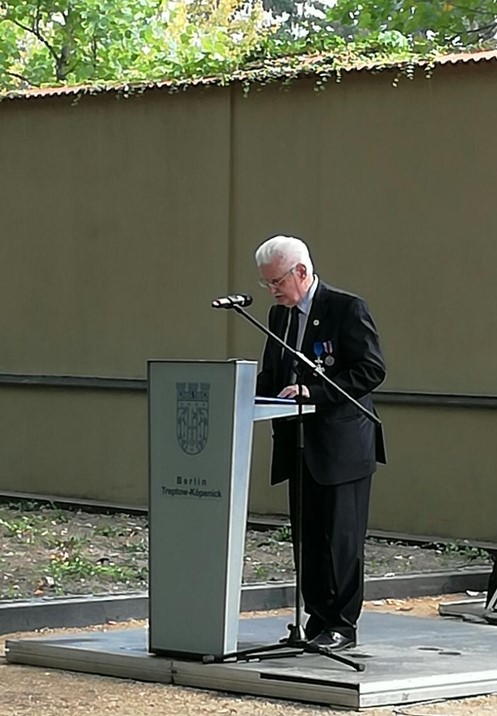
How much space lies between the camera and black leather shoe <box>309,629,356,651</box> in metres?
6.55

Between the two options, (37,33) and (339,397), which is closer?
(339,397)

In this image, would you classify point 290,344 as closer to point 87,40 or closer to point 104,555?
point 104,555

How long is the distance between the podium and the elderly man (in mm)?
237

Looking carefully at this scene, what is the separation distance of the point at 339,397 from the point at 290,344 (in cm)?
39

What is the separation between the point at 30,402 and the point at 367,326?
639 cm

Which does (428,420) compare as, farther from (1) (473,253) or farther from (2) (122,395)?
(2) (122,395)

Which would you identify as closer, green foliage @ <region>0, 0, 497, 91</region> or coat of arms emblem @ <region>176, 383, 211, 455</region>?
coat of arms emblem @ <region>176, 383, 211, 455</region>

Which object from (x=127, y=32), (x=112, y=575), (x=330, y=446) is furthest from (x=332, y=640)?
(x=127, y=32)

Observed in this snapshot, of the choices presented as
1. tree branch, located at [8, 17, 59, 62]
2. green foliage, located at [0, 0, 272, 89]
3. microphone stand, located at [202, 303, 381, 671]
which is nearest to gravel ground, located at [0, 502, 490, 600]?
microphone stand, located at [202, 303, 381, 671]

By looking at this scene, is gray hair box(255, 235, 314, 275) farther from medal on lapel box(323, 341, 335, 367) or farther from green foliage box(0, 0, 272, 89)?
green foliage box(0, 0, 272, 89)

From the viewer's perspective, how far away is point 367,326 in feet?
21.7

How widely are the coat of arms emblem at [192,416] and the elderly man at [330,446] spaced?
374 mm

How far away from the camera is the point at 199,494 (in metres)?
6.25

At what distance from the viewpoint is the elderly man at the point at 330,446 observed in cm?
654
